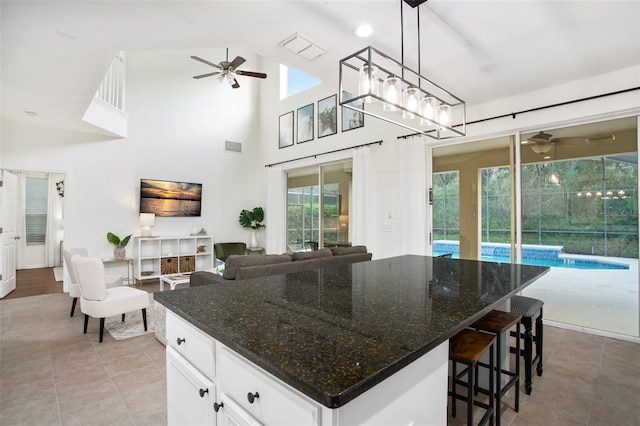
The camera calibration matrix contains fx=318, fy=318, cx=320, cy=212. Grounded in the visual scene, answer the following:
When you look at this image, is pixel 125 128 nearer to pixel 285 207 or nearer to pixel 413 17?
pixel 285 207

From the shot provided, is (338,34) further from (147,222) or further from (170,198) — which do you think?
(170,198)

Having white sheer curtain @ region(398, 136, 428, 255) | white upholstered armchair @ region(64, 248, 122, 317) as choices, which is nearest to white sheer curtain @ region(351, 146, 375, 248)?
white sheer curtain @ region(398, 136, 428, 255)

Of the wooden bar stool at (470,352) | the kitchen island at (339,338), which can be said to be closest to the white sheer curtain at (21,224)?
the kitchen island at (339,338)

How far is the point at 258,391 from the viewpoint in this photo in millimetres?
877

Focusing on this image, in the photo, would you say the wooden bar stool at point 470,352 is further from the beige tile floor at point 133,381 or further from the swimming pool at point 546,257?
the swimming pool at point 546,257

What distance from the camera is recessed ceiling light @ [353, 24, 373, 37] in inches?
99.3

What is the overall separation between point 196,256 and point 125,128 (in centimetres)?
280

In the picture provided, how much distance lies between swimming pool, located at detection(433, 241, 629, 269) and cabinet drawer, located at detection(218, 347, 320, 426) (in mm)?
4091

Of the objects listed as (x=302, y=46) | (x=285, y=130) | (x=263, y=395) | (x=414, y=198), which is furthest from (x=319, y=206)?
(x=263, y=395)

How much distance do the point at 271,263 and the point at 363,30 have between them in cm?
218

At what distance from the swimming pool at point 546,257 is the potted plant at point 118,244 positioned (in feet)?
18.5

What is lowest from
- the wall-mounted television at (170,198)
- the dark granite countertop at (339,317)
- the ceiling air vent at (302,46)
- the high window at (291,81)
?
the dark granite countertop at (339,317)

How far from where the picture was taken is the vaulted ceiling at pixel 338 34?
2.32 metres

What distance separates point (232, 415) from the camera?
3.22 feet
